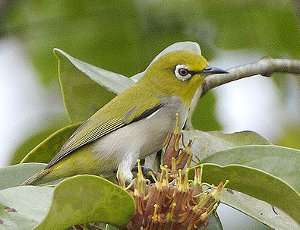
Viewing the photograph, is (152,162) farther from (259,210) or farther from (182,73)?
(259,210)

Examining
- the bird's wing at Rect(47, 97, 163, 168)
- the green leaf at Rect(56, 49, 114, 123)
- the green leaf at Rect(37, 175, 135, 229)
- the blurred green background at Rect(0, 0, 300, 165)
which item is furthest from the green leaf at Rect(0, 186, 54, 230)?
the blurred green background at Rect(0, 0, 300, 165)

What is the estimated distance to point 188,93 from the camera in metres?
3.52

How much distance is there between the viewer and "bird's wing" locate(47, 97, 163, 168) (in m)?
3.20

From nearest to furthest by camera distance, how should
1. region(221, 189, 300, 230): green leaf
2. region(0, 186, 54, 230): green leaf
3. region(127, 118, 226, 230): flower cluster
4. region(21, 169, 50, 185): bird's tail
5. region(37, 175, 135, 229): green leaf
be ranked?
region(37, 175, 135, 229): green leaf < region(0, 186, 54, 230): green leaf < region(127, 118, 226, 230): flower cluster < region(221, 189, 300, 230): green leaf < region(21, 169, 50, 185): bird's tail

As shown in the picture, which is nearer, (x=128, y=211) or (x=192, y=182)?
(x=128, y=211)

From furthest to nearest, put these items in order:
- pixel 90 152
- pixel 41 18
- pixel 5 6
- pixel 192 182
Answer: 1. pixel 41 18
2. pixel 5 6
3. pixel 90 152
4. pixel 192 182

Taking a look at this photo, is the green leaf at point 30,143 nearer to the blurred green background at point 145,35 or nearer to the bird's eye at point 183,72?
the blurred green background at point 145,35

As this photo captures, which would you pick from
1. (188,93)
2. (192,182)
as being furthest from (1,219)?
(188,93)

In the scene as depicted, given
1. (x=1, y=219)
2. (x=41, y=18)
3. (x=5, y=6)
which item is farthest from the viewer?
(x=41, y=18)

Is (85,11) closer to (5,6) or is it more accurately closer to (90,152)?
(5,6)

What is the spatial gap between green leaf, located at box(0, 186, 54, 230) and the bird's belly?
84 centimetres

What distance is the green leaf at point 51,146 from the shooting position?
10.2ft

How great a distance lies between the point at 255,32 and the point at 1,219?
7.33 ft

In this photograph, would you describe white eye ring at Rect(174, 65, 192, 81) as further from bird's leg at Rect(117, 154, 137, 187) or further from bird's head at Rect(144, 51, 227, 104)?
bird's leg at Rect(117, 154, 137, 187)
